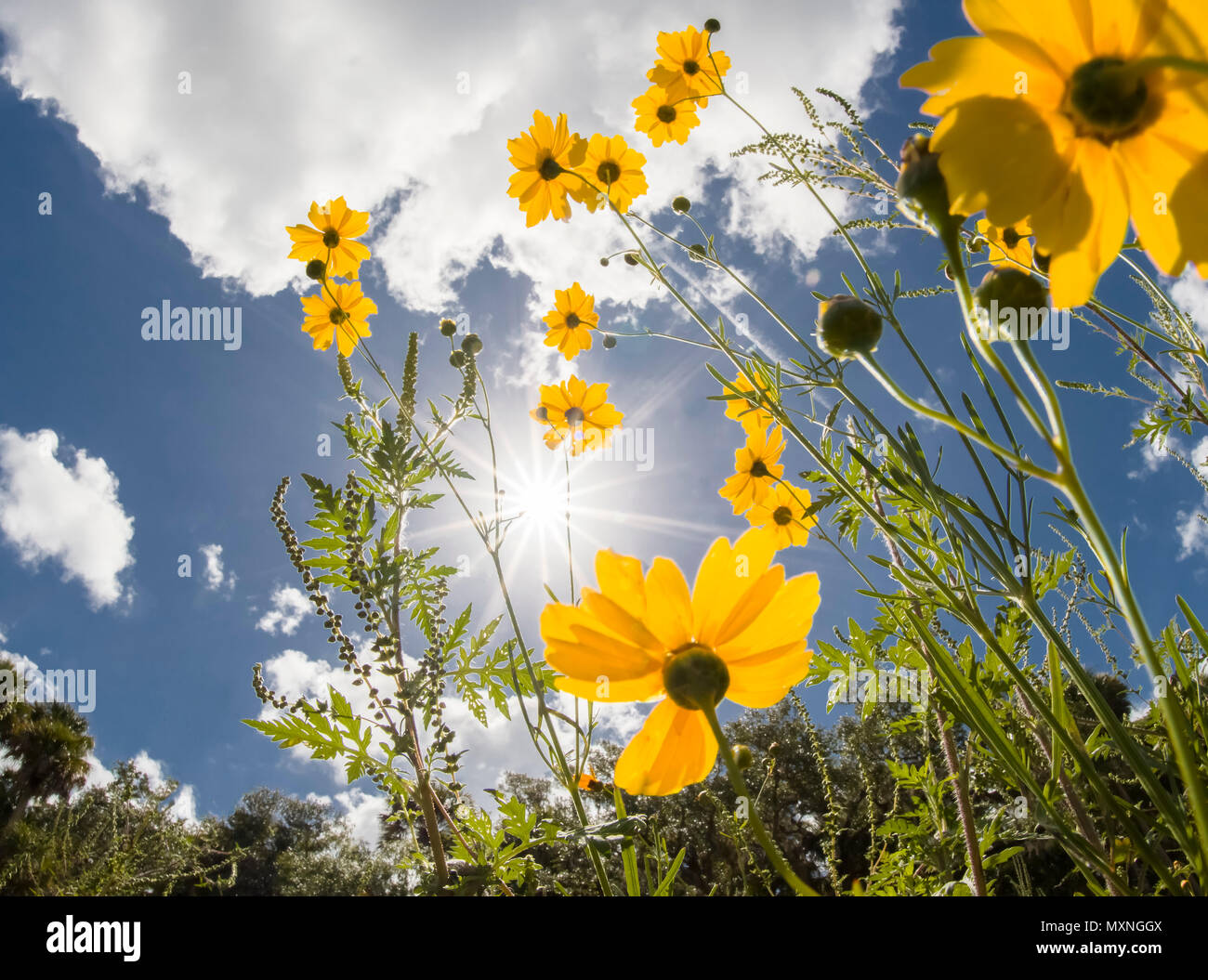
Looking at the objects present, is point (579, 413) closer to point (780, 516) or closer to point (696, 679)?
point (780, 516)

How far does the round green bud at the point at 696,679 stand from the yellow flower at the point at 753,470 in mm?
1931

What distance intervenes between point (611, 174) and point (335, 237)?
4.29ft

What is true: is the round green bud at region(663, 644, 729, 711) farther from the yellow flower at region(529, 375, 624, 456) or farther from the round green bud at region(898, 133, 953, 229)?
the yellow flower at region(529, 375, 624, 456)

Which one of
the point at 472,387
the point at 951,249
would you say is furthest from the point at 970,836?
the point at 472,387

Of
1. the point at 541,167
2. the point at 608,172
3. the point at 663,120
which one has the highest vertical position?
the point at 663,120

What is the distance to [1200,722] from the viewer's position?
758mm

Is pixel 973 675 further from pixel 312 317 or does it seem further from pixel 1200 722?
pixel 312 317

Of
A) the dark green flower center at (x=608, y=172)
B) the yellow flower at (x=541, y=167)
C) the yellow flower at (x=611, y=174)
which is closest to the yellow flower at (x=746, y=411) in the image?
the yellow flower at (x=611, y=174)

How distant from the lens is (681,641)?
2.41 feet

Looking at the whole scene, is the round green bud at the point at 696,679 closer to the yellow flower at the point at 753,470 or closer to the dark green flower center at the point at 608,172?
the yellow flower at the point at 753,470

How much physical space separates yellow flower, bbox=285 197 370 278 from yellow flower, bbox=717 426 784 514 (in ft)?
6.13

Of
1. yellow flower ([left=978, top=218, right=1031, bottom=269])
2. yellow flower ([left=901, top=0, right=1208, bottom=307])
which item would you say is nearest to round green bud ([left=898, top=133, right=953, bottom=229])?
yellow flower ([left=901, top=0, right=1208, bottom=307])

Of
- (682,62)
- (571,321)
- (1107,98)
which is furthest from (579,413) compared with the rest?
(1107,98)

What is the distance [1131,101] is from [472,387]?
6.39ft
